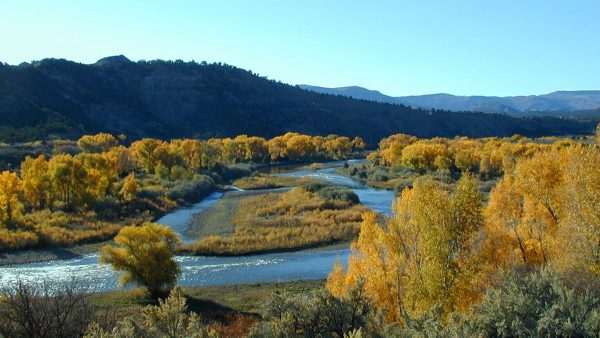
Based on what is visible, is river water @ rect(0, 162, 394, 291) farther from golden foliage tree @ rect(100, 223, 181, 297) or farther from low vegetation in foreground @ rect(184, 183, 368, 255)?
golden foliage tree @ rect(100, 223, 181, 297)

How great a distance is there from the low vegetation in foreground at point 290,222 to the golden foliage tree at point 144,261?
12767mm

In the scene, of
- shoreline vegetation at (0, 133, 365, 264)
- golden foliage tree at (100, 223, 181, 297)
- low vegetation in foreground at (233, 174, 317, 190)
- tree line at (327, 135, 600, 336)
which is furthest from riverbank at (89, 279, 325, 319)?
low vegetation in foreground at (233, 174, 317, 190)

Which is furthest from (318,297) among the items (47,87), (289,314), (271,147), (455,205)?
(47,87)

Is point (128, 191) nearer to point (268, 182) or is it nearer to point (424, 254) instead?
point (268, 182)

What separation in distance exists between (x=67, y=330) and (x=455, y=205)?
692 inches

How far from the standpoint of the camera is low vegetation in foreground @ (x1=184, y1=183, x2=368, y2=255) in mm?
53375

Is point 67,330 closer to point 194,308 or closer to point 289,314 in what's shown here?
point 289,314

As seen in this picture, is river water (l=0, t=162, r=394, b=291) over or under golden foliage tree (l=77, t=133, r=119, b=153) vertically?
under

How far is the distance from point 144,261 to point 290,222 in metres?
26.2

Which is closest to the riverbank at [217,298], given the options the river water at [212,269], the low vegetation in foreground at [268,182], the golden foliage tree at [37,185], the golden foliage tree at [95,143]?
the river water at [212,269]

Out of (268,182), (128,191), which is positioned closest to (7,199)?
(128,191)

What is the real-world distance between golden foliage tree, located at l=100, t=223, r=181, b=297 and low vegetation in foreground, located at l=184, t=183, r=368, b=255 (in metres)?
12.8

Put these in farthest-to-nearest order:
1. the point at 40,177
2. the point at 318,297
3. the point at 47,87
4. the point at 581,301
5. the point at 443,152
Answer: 1. the point at 47,87
2. the point at 443,152
3. the point at 40,177
4. the point at 318,297
5. the point at 581,301

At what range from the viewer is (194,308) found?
3400 cm
